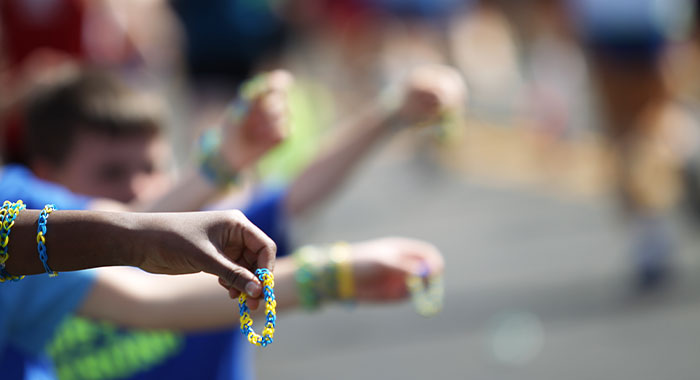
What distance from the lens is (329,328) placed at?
4.38 metres

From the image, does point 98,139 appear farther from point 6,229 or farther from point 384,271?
point 6,229

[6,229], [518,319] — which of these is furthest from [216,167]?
[518,319]

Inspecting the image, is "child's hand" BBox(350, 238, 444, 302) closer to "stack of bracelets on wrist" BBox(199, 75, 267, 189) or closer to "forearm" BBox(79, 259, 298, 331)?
"forearm" BBox(79, 259, 298, 331)

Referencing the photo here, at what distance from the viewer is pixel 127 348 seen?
6.85 feet

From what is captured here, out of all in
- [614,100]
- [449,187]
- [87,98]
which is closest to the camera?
[87,98]

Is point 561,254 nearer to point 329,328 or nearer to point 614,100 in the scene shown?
point 614,100

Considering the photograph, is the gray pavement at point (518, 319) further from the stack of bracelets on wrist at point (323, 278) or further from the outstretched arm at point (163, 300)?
the outstretched arm at point (163, 300)

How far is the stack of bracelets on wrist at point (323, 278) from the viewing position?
1874 millimetres

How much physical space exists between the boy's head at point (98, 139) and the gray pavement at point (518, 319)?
1.72 metres

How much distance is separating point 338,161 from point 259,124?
0.32m

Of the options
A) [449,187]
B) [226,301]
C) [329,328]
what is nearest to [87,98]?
[226,301]

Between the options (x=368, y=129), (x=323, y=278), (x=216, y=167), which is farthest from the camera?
(x=368, y=129)

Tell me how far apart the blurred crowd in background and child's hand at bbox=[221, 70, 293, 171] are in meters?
0.07

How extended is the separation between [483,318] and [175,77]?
614 centimetres
